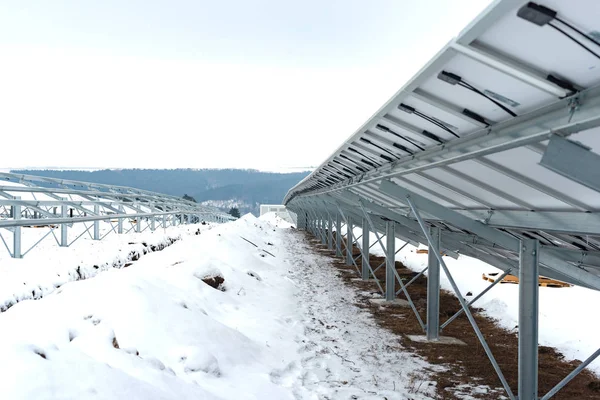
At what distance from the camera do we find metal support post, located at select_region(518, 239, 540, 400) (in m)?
5.68

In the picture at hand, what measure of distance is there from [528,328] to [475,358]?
7.73 feet

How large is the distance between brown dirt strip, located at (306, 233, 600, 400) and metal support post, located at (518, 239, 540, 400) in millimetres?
657

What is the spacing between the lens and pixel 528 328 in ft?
18.8

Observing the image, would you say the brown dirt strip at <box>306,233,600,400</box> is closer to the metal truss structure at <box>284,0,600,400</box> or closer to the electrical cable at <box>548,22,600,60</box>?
the metal truss structure at <box>284,0,600,400</box>

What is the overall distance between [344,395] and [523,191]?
131 inches

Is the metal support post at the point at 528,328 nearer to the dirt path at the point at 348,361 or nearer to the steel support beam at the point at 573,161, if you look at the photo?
the dirt path at the point at 348,361

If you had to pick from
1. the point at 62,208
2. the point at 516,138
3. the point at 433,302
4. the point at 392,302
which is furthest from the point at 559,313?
the point at 62,208

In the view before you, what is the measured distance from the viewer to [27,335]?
4664 mm

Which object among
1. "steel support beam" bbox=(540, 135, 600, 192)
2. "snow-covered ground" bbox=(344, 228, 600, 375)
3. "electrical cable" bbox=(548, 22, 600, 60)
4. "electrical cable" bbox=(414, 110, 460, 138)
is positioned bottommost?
"snow-covered ground" bbox=(344, 228, 600, 375)

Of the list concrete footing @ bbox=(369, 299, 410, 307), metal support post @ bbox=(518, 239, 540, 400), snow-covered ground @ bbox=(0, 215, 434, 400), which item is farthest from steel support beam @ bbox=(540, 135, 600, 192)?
concrete footing @ bbox=(369, 299, 410, 307)

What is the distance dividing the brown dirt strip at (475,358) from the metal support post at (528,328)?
657 millimetres

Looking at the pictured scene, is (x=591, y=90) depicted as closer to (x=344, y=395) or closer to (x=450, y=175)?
(x=450, y=175)

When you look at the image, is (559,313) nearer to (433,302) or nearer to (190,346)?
(433,302)

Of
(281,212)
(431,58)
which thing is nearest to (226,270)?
(431,58)
